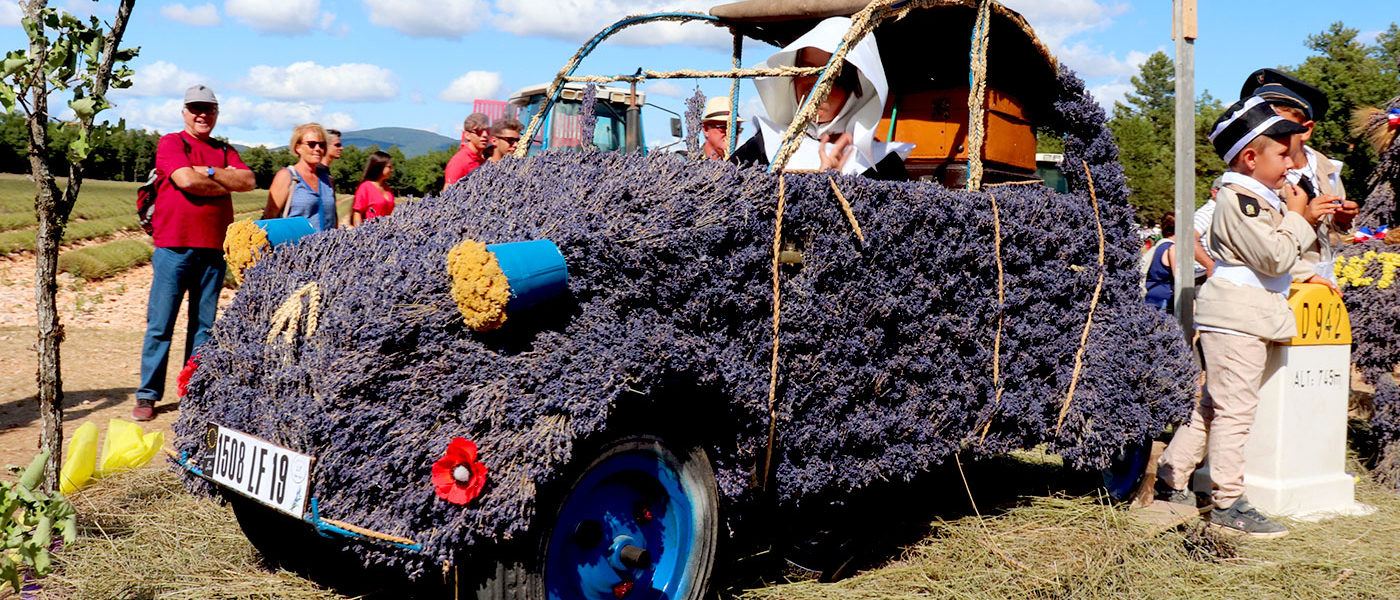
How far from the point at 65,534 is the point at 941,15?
3.81 metres

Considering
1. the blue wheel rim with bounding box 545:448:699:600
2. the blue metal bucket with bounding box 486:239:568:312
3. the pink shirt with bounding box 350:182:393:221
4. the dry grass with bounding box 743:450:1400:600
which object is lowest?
the dry grass with bounding box 743:450:1400:600

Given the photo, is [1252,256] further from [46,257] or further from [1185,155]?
[46,257]

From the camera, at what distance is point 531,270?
248 centimetres

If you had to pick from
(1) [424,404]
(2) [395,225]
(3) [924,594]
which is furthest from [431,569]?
(3) [924,594]

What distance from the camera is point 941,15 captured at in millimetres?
4273

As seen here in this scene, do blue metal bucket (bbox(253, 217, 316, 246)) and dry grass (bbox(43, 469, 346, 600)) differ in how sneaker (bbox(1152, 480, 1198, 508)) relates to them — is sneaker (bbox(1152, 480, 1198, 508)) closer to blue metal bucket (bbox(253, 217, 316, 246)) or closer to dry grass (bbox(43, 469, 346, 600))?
dry grass (bbox(43, 469, 346, 600))

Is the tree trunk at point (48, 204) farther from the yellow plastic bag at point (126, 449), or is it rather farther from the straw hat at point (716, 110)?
the straw hat at point (716, 110)

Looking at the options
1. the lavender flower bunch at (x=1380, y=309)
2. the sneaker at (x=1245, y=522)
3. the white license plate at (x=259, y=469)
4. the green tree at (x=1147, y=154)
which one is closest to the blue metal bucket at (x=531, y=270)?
the white license plate at (x=259, y=469)

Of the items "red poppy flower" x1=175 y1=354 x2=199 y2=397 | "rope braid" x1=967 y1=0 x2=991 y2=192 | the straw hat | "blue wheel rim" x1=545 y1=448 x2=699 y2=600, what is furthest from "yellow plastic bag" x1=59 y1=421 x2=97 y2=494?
"rope braid" x1=967 y1=0 x2=991 y2=192

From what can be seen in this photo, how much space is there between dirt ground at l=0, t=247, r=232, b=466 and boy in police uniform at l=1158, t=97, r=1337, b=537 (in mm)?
5730

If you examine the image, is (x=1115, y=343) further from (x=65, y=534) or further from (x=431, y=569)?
(x=65, y=534)

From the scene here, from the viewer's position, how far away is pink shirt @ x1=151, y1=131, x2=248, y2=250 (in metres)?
5.98

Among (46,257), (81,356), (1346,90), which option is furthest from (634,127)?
(1346,90)

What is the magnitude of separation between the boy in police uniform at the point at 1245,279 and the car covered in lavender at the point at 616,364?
0.92m
